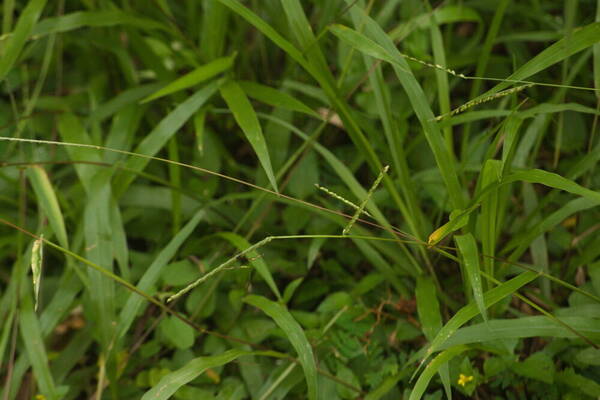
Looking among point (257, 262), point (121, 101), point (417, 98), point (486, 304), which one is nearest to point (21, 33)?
point (121, 101)

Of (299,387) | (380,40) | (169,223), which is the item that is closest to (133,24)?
(169,223)

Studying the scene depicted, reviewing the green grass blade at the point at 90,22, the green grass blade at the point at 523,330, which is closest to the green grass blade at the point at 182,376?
the green grass blade at the point at 523,330

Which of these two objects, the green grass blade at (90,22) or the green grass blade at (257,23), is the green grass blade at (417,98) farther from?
the green grass blade at (90,22)

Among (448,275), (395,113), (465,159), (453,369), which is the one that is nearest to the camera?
(453,369)

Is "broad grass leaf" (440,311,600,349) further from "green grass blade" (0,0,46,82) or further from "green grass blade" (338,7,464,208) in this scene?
"green grass blade" (0,0,46,82)

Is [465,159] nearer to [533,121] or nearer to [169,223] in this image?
[533,121]

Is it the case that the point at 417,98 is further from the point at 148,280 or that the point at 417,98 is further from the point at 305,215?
the point at 148,280

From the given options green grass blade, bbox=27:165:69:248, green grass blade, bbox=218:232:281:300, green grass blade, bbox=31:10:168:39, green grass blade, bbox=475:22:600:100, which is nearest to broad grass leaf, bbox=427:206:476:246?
green grass blade, bbox=475:22:600:100
